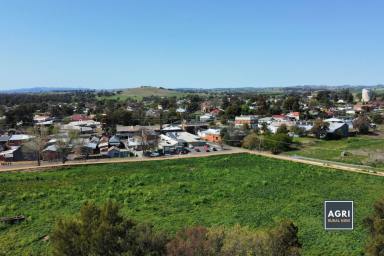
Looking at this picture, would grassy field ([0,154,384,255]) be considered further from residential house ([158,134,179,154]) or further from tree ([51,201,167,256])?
residential house ([158,134,179,154])

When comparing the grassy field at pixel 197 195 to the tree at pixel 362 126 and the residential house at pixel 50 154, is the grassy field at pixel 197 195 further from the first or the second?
the tree at pixel 362 126

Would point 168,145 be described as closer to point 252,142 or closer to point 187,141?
point 187,141

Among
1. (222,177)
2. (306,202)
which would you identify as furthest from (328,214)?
(222,177)

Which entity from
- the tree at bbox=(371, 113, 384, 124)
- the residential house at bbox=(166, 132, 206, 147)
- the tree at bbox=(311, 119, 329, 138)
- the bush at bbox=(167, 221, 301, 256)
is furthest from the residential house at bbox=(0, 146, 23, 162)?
the tree at bbox=(371, 113, 384, 124)

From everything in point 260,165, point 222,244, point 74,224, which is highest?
point 74,224

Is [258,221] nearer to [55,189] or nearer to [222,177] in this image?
[222,177]

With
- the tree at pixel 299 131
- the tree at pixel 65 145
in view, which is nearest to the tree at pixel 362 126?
the tree at pixel 299 131
